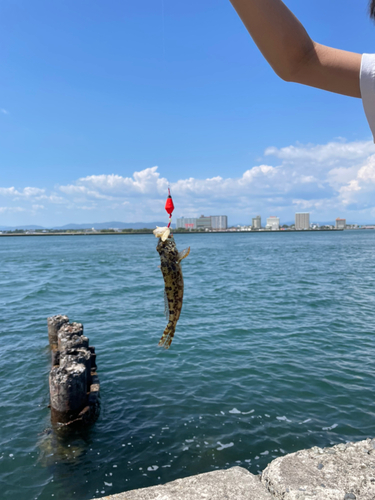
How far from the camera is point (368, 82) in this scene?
1363 millimetres

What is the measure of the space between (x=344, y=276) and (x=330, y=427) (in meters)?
29.3

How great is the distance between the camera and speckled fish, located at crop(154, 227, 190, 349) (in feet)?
13.5

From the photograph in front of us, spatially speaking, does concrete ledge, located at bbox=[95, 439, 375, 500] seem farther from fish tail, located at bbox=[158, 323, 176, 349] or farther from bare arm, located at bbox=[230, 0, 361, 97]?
bare arm, located at bbox=[230, 0, 361, 97]

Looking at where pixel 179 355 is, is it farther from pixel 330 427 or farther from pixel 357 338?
pixel 357 338

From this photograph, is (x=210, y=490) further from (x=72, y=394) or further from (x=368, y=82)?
(x=368, y=82)

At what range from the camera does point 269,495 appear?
4.71m

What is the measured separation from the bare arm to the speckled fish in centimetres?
270

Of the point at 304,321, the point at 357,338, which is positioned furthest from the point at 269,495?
the point at 304,321

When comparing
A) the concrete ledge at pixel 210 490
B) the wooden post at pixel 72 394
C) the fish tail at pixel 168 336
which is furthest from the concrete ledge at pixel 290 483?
the wooden post at pixel 72 394

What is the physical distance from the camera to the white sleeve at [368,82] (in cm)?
135

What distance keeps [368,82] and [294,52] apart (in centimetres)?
31

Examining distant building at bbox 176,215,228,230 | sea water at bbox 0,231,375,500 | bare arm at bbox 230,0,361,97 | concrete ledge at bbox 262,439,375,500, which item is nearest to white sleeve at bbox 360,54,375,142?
bare arm at bbox 230,0,361,97

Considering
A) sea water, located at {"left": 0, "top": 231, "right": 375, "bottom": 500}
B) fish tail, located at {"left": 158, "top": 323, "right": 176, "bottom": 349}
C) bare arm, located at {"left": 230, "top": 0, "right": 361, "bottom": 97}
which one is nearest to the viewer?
bare arm, located at {"left": 230, "top": 0, "right": 361, "bottom": 97}

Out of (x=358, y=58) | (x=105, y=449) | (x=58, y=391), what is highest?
(x=358, y=58)
